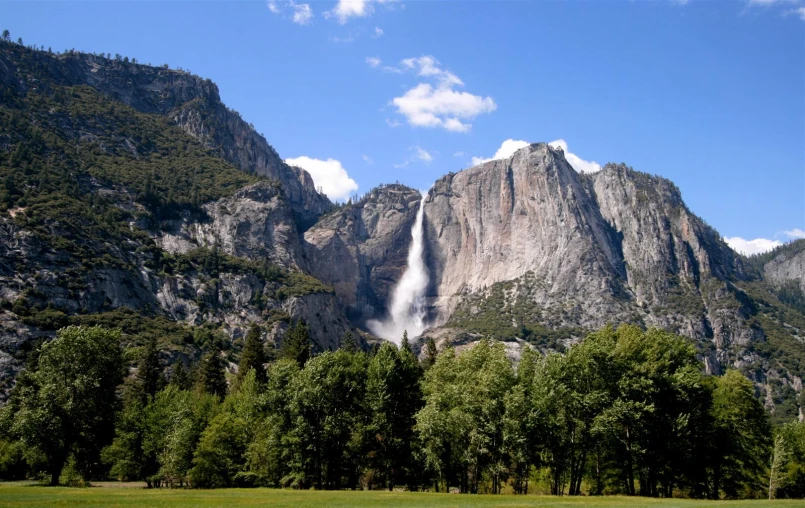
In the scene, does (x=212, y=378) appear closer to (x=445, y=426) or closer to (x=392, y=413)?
(x=392, y=413)

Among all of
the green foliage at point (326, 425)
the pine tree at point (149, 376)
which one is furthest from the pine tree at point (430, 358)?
the pine tree at point (149, 376)

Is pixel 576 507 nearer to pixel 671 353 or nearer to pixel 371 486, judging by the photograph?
pixel 671 353

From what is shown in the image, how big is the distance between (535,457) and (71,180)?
512 feet

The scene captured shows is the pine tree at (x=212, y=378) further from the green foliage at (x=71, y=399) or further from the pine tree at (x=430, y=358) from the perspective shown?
the pine tree at (x=430, y=358)

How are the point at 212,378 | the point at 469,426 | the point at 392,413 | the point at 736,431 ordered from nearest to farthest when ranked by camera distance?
1. the point at 469,426
2. the point at 736,431
3. the point at 392,413
4. the point at 212,378

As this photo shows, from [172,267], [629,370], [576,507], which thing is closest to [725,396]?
[629,370]

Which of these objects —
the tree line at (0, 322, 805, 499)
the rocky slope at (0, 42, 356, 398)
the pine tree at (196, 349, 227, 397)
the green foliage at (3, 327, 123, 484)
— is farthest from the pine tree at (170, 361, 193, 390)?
the green foliage at (3, 327, 123, 484)

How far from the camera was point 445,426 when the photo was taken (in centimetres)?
5091

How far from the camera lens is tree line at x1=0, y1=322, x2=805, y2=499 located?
4944cm

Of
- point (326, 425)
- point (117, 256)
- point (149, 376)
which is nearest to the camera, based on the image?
point (326, 425)

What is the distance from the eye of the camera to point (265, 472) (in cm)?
5584

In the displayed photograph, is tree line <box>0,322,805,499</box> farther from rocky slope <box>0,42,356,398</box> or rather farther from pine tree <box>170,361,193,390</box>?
rocky slope <box>0,42,356,398</box>

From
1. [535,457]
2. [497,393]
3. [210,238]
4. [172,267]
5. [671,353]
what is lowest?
[535,457]

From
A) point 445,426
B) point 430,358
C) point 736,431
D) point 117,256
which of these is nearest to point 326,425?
point 445,426
